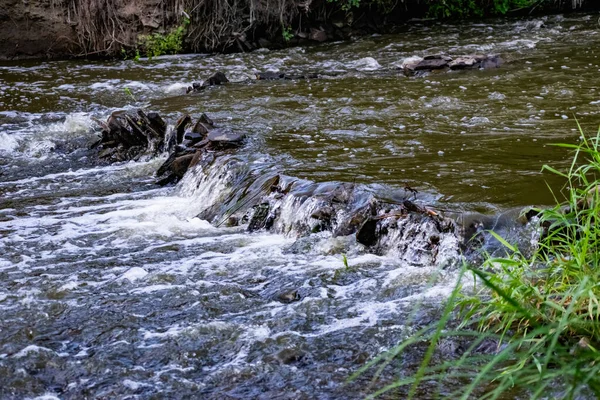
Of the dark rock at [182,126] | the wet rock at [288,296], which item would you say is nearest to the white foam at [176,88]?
the dark rock at [182,126]

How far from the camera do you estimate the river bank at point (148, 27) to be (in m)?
13.5

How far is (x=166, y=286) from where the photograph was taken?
4.39m

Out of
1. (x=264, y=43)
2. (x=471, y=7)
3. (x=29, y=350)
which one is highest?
(x=471, y=7)

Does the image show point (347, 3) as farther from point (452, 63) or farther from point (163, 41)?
point (452, 63)

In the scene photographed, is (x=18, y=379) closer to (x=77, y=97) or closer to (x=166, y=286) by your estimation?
(x=166, y=286)

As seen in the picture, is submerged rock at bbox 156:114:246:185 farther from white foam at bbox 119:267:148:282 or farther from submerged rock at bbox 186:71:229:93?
submerged rock at bbox 186:71:229:93

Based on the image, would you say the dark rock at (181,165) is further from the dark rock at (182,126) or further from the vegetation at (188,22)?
the vegetation at (188,22)

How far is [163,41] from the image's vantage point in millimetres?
13609

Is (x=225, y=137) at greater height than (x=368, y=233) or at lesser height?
greater

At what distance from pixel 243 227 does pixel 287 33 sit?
8.94 meters

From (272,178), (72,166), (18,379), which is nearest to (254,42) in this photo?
(72,166)

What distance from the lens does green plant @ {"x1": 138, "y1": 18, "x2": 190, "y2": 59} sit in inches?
534

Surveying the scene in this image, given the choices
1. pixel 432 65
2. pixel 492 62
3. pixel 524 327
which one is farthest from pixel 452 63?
pixel 524 327

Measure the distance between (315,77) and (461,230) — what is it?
6258 mm
